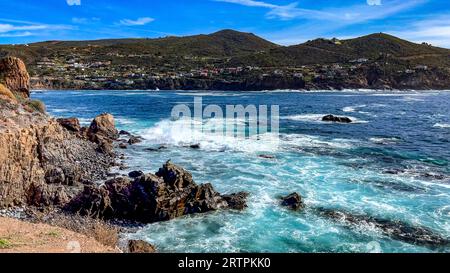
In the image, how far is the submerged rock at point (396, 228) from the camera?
17.4 metres

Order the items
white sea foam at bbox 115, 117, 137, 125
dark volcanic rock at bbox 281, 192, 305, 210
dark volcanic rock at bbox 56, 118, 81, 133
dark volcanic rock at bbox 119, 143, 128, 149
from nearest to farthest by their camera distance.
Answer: dark volcanic rock at bbox 281, 192, 305, 210
dark volcanic rock at bbox 56, 118, 81, 133
dark volcanic rock at bbox 119, 143, 128, 149
white sea foam at bbox 115, 117, 137, 125

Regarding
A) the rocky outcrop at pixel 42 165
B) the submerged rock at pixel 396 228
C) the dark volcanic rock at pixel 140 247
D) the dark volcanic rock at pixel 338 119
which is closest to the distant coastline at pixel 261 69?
the dark volcanic rock at pixel 338 119

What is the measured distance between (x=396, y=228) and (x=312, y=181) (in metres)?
7.79

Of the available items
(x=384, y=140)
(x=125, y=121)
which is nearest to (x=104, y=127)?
(x=125, y=121)

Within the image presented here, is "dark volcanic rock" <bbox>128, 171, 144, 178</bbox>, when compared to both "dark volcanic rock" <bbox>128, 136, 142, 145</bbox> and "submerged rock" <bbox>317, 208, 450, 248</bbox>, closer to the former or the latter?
"submerged rock" <bbox>317, 208, 450, 248</bbox>

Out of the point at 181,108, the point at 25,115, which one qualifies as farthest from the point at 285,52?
the point at 25,115

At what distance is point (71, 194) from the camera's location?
21.5m

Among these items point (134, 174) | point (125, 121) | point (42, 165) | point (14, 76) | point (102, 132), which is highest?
point (14, 76)

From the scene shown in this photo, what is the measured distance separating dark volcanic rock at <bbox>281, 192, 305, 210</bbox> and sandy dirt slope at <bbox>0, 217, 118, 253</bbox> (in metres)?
11.2

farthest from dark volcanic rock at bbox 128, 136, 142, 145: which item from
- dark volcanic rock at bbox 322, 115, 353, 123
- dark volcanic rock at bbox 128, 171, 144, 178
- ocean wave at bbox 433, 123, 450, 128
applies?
ocean wave at bbox 433, 123, 450, 128

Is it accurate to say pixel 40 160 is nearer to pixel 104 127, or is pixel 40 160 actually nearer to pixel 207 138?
pixel 104 127

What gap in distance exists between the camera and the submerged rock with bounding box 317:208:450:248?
17422mm

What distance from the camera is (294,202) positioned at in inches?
854

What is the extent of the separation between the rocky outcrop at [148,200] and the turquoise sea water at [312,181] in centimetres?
76
